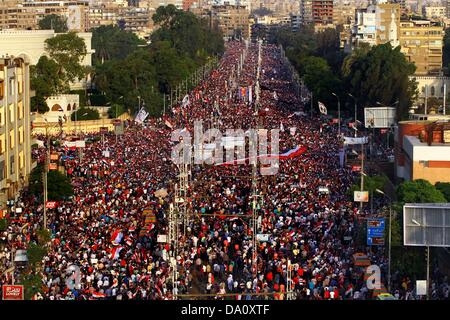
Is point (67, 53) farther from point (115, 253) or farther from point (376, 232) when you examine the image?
point (376, 232)

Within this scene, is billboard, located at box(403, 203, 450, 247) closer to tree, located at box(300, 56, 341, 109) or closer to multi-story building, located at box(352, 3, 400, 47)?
tree, located at box(300, 56, 341, 109)

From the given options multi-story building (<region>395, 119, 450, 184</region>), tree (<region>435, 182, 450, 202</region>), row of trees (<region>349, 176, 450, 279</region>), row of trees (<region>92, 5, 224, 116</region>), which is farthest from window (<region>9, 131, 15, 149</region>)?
A: row of trees (<region>92, 5, 224, 116</region>)

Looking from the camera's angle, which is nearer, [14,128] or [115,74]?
[14,128]

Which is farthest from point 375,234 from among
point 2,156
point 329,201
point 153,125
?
point 153,125

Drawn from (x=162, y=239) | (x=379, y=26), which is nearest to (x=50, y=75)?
(x=162, y=239)

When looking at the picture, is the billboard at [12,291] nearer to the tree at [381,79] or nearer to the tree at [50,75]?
the tree at [381,79]

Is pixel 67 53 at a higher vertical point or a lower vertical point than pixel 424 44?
higher

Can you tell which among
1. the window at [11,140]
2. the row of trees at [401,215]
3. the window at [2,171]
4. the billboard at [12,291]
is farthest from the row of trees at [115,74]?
the billboard at [12,291]
